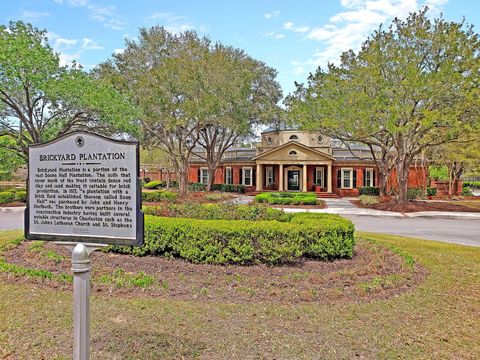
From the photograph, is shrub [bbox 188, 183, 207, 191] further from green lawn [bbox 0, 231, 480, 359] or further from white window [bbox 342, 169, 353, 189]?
green lawn [bbox 0, 231, 480, 359]

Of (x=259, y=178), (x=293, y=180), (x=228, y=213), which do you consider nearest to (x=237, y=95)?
(x=259, y=178)

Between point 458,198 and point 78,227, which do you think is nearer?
point 78,227

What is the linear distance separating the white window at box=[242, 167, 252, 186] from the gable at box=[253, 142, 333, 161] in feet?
12.2

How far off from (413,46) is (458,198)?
55.4ft

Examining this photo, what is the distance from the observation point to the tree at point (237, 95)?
2588 centimetres

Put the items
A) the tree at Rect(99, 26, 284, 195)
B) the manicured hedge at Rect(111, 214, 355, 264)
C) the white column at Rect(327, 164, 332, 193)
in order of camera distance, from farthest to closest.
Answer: the white column at Rect(327, 164, 332, 193) → the tree at Rect(99, 26, 284, 195) → the manicured hedge at Rect(111, 214, 355, 264)

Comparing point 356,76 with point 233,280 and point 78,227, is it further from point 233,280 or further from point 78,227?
point 78,227

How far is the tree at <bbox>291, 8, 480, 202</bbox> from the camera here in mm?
18750

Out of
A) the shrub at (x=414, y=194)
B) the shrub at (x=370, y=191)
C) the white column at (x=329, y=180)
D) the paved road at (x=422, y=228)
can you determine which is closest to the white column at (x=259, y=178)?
the white column at (x=329, y=180)

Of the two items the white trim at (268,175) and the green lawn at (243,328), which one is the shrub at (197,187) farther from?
the green lawn at (243,328)

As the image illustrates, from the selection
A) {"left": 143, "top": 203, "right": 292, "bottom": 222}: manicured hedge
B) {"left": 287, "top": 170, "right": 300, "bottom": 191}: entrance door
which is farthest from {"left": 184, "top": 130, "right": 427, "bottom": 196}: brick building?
{"left": 143, "top": 203, "right": 292, "bottom": 222}: manicured hedge

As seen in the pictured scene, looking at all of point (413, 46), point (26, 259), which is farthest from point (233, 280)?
point (413, 46)

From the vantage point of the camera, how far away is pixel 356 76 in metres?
21.0

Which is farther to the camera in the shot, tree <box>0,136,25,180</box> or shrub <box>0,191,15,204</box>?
shrub <box>0,191,15,204</box>
